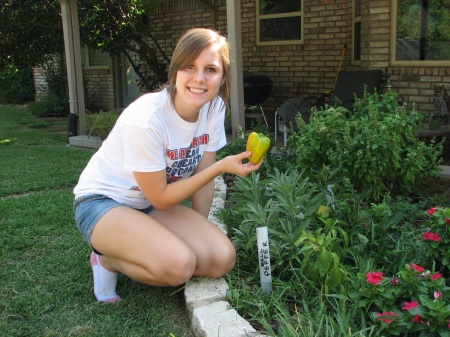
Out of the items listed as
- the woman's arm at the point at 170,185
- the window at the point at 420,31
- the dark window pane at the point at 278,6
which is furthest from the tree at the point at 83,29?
the woman's arm at the point at 170,185

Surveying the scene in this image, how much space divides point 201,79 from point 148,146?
39 centimetres

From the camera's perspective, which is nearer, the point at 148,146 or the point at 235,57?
the point at 148,146

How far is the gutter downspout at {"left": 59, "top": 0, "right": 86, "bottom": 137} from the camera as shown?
8220 mm

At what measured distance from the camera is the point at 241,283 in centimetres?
272

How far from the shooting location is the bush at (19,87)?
1634cm

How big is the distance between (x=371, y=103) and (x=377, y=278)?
2.25m

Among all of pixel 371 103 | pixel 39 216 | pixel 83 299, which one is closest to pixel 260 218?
pixel 83 299

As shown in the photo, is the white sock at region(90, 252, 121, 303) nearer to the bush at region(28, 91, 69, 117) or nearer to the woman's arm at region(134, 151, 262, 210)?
the woman's arm at region(134, 151, 262, 210)

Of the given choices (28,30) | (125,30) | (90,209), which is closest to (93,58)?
(125,30)

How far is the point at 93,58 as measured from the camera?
1306cm

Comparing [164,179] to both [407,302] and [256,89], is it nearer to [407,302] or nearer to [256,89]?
[407,302]

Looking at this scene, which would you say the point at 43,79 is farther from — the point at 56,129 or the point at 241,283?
the point at 241,283

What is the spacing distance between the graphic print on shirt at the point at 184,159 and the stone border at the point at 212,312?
1.81 feet

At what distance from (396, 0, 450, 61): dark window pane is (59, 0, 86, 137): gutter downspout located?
188 inches
